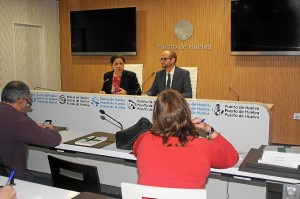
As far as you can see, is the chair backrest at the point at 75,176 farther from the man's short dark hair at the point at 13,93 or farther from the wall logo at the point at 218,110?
the wall logo at the point at 218,110

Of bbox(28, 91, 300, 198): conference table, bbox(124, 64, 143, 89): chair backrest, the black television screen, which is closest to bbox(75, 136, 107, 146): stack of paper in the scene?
bbox(28, 91, 300, 198): conference table

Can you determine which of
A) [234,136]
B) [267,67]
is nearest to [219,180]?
[234,136]

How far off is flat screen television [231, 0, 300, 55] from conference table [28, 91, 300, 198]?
2296 millimetres

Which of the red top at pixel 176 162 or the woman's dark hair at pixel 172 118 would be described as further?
the woman's dark hair at pixel 172 118

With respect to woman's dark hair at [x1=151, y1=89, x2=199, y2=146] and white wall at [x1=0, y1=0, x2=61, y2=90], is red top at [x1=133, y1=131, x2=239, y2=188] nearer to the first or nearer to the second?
woman's dark hair at [x1=151, y1=89, x2=199, y2=146]

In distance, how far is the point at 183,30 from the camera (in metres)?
5.88

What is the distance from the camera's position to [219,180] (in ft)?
10.1

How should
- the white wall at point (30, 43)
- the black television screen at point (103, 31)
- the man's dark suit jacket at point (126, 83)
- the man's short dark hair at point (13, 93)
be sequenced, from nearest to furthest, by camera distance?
1. the man's short dark hair at point (13, 93)
2. the man's dark suit jacket at point (126, 83)
3. the white wall at point (30, 43)
4. the black television screen at point (103, 31)

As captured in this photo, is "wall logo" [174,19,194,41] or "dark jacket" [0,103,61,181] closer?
"dark jacket" [0,103,61,181]

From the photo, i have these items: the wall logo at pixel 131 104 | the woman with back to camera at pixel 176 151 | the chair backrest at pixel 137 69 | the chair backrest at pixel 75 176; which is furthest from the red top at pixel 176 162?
the chair backrest at pixel 137 69

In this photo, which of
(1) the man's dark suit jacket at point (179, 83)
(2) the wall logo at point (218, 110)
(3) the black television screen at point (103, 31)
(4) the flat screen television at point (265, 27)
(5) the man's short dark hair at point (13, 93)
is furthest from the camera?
(3) the black television screen at point (103, 31)

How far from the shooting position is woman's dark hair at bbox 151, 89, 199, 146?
186 centimetres

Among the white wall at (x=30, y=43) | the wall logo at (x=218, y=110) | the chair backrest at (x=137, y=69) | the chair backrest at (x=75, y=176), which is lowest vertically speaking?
the chair backrest at (x=75, y=176)

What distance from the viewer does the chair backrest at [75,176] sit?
2.01 m
